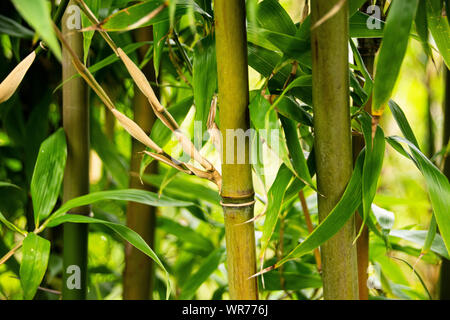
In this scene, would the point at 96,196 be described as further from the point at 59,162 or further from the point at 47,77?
the point at 47,77

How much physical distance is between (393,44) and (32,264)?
34 centimetres

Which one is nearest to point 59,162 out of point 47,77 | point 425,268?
point 47,77

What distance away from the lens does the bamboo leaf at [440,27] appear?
33 centimetres

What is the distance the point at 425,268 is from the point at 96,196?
120 cm

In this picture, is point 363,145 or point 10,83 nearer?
point 10,83

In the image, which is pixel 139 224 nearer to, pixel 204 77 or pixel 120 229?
pixel 120 229

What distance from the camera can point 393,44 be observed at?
26 centimetres

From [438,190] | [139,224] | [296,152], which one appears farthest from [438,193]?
[139,224]

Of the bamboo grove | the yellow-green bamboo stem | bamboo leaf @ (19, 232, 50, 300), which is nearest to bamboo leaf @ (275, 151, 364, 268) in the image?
the bamboo grove

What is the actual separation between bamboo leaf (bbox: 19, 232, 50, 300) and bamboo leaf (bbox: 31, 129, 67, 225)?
0.15 ft

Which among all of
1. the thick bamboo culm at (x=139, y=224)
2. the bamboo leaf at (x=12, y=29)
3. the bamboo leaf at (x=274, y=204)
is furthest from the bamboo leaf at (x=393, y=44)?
the bamboo leaf at (x=12, y=29)

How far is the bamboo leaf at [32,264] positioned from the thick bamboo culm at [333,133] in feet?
0.79

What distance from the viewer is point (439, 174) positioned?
337mm

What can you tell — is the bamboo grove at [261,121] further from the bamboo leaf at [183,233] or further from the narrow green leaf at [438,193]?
the bamboo leaf at [183,233]
